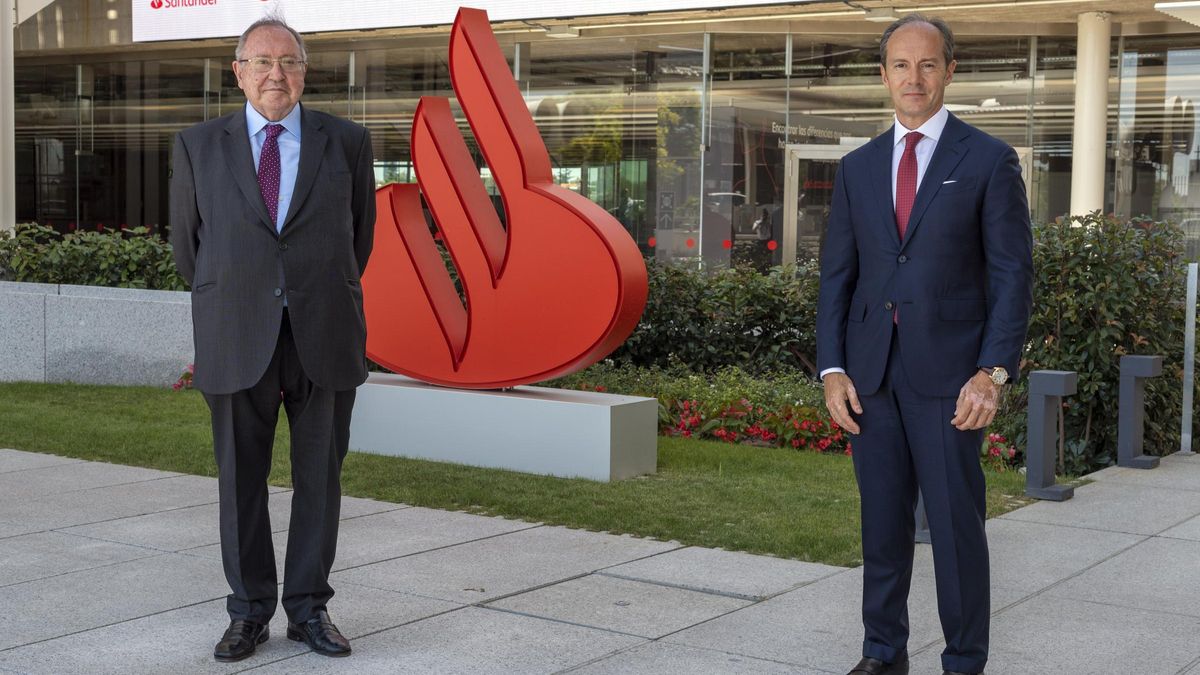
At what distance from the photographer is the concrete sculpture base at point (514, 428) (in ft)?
26.4

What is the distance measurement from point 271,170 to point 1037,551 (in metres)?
3.86

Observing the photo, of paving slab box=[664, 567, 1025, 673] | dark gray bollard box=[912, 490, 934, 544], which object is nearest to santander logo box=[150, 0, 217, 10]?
dark gray bollard box=[912, 490, 934, 544]

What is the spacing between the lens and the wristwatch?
385 centimetres

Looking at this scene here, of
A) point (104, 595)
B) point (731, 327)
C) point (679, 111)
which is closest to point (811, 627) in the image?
point (104, 595)

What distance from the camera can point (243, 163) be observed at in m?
4.46

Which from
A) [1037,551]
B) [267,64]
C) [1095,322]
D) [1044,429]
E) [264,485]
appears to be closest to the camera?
[267,64]

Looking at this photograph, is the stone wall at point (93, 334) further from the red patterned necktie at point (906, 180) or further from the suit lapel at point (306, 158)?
the red patterned necktie at point (906, 180)

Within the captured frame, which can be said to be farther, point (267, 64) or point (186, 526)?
point (186, 526)

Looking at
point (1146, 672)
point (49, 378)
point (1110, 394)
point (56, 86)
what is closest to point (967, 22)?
point (1110, 394)

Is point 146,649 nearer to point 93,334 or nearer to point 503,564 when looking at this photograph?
point 503,564

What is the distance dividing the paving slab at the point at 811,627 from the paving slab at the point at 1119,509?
168 cm

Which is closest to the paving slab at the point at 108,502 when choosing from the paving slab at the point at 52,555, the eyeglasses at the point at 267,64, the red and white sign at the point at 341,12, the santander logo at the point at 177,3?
the paving slab at the point at 52,555

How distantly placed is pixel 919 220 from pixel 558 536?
3.09 meters

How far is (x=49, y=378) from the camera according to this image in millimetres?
12492
